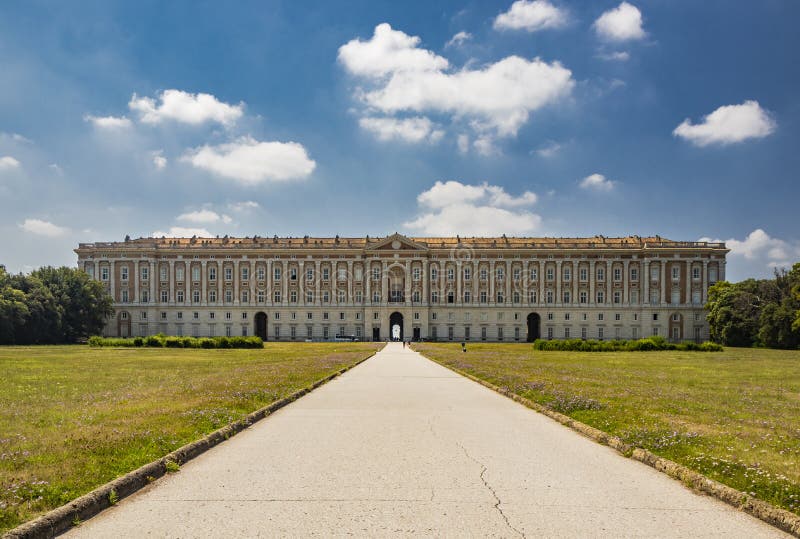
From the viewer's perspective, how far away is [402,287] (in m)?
101

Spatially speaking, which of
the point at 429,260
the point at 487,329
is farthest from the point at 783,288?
the point at 429,260

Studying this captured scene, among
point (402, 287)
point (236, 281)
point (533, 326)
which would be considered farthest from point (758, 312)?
point (236, 281)

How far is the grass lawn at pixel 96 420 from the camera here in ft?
26.0

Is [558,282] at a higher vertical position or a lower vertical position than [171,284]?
higher

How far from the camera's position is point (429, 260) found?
101500 mm

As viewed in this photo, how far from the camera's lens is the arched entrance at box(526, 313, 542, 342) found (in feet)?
334

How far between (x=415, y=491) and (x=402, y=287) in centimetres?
9258

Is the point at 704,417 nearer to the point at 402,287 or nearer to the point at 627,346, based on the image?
the point at 627,346

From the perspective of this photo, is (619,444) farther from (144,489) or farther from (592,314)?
(592,314)

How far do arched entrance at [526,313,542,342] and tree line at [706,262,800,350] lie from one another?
25.3 metres

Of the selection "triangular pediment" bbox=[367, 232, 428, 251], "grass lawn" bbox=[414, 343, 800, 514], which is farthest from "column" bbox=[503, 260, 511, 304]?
"grass lawn" bbox=[414, 343, 800, 514]

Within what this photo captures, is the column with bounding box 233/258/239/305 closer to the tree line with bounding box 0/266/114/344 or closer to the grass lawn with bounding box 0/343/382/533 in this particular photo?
the tree line with bounding box 0/266/114/344

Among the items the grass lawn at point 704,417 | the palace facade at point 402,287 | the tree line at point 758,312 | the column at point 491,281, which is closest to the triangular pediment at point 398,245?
the palace facade at point 402,287

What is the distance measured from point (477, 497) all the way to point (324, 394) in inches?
505
